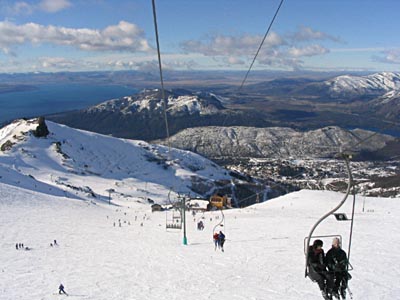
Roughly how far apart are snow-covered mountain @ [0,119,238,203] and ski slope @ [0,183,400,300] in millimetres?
45668

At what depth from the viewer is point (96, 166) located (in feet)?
452

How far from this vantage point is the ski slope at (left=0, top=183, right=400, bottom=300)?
17.3 meters

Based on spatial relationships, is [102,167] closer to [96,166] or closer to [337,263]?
[96,166]

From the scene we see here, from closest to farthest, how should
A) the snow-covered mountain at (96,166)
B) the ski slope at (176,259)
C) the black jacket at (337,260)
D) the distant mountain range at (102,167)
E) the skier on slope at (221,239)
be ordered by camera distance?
the black jacket at (337,260)
the ski slope at (176,259)
the skier on slope at (221,239)
the snow-covered mountain at (96,166)
the distant mountain range at (102,167)

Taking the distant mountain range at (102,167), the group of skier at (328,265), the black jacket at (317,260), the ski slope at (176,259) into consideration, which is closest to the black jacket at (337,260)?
the group of skier at (328,265)

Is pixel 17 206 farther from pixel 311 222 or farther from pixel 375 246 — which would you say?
pixel 375 246

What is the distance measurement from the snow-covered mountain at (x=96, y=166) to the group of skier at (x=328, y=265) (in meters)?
74.2

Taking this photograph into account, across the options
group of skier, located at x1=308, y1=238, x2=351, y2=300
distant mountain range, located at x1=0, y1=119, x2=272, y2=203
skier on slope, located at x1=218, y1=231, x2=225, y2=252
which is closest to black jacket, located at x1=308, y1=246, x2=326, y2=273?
group of skier, located at x1=308, y1=238, x2=351, y2=300

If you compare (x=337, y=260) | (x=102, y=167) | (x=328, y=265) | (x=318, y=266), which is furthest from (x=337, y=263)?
(x=102, y=167)

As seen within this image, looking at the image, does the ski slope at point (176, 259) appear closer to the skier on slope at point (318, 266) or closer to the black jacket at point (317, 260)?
the skier on slope at point (318, 266)

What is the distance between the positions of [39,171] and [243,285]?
339ft

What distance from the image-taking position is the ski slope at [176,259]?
56.9 feet

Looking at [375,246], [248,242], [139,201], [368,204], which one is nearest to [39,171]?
[139,201]

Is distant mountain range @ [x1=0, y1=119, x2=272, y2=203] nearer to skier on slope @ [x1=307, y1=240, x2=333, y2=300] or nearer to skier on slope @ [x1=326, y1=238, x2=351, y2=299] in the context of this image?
skier on slope @ [x1=307, y1=240, x2=333, y2=300]
